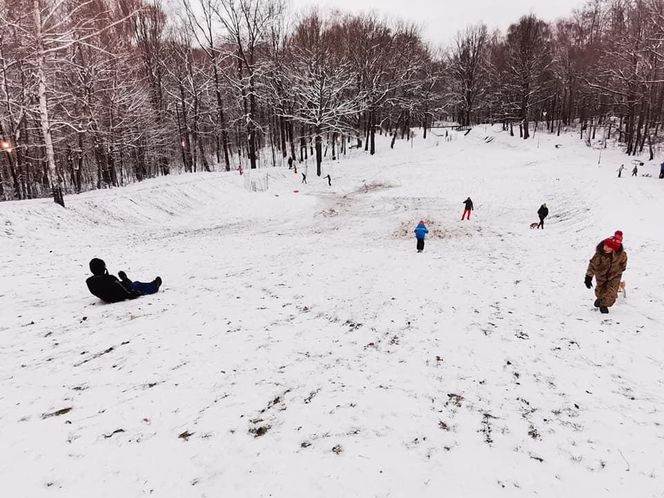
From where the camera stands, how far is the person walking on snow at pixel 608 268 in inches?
310

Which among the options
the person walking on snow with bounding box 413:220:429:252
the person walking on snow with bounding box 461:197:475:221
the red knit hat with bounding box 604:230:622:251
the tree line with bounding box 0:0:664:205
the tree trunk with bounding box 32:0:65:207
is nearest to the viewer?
the red knit hat with bounding box 604:230:622:251

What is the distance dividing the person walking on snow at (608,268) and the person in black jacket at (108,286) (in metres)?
11.0

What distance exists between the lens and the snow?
4.19 m

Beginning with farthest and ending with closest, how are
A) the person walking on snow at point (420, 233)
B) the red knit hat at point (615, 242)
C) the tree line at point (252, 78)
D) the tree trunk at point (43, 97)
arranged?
1. the tree line at point (252, 78)
2. the person walking on snow at point (420, 233)
3. the tree trunk at point (43, 97)
4. the red knit hat at point (615, 242)

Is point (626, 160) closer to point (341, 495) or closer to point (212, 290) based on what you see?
point (212, 290)

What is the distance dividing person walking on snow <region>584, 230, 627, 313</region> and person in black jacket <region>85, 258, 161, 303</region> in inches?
433

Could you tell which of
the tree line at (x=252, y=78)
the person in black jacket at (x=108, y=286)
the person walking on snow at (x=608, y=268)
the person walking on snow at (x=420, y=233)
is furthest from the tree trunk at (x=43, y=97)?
the person walking on snow at (x=608, y=268)

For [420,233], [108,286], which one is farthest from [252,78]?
[108,286]

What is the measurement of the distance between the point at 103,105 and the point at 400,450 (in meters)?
31.1

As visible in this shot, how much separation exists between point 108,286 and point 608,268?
1147 cm

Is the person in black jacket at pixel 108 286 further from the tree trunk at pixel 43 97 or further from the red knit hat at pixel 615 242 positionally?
the red knit hat at pixel 615 242

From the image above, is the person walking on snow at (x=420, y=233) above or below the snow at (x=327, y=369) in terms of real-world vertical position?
above

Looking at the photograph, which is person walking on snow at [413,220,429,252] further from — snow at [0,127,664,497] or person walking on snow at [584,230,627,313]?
person walking on snow at [584,230,627,313]

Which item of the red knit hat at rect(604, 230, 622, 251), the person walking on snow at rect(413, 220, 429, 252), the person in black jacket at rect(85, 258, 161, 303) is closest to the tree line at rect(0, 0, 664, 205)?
the person in black jacket at rect(85, 258, 161, 303)
